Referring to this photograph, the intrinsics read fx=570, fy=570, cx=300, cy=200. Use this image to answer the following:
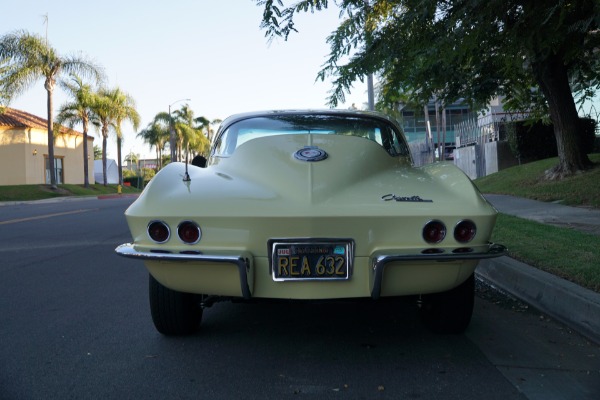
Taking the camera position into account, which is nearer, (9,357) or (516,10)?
(9,357)

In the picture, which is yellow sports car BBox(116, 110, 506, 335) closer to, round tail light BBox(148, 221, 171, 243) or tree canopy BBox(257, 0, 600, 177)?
round tail light BBox(148, 221, 171, 243)

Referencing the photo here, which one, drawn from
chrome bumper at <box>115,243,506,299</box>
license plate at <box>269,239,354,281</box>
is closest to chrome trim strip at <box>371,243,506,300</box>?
chrome bumper at <box>115,243,506,299</box>

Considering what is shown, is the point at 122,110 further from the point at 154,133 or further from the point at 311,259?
the point at 311,259

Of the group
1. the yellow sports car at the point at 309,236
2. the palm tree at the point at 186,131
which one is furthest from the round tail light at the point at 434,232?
the palm tree at the point at 186,131

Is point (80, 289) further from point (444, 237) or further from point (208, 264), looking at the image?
point (444, 237)

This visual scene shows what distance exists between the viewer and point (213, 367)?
11.0 ft

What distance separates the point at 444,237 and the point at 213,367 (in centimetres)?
154

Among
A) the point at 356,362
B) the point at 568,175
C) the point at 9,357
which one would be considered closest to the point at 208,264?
the point at 356,362

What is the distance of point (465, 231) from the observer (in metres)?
3.22

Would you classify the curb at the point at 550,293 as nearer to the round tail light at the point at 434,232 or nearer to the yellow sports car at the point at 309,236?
the yellow sports car at the point at 309,236

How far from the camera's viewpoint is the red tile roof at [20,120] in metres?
37.6

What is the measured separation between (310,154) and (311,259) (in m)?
0.79

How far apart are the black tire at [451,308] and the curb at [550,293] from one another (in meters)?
0.91

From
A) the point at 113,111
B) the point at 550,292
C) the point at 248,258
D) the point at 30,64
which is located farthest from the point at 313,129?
the point at 113,111
